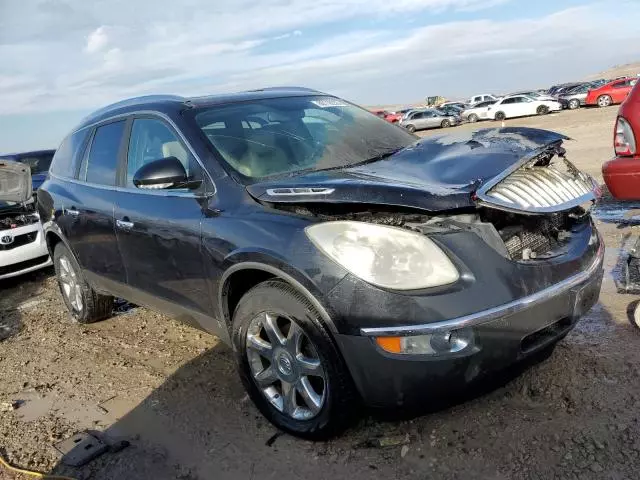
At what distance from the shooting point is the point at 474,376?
8.51 feet

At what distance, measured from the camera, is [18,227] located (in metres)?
7.22

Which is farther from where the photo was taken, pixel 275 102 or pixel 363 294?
pixel 275 102

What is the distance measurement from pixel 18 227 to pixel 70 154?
2.63 meters

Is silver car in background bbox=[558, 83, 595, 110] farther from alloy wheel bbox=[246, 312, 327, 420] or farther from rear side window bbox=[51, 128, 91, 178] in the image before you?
alloy wheel bbox=[246, 312, 327, 420]

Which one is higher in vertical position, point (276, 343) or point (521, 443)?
point (276, 343)

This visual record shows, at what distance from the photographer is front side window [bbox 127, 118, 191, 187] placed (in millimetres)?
3644

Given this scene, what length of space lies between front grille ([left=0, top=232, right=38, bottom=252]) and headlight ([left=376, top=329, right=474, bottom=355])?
19.8ft

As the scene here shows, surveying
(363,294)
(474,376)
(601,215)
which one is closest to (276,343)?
(363,294)

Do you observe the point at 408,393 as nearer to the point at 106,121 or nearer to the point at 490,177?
the point at 490,177


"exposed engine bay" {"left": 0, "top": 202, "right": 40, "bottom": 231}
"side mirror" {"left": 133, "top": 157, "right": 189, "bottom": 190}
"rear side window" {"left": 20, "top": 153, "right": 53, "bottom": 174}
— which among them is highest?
"side mirror" {"left": 133, "top": 157, "right": 189, "bottom": 190}

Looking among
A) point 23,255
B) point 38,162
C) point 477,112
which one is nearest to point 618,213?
point 23,255

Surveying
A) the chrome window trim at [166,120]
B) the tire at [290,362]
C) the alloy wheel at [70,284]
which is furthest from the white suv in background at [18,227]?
the tire at [290,362]

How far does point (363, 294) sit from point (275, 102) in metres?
2.00

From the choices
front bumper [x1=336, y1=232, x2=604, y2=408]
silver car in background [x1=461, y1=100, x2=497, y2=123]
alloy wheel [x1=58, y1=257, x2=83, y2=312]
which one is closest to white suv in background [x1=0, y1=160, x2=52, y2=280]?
alloy wheel [x1=58, y1=257, x2=83, y2=312]
